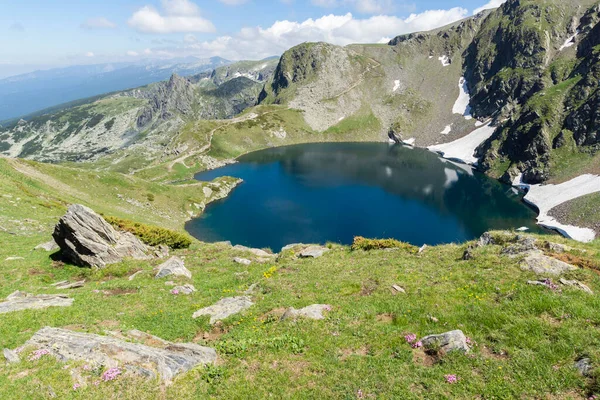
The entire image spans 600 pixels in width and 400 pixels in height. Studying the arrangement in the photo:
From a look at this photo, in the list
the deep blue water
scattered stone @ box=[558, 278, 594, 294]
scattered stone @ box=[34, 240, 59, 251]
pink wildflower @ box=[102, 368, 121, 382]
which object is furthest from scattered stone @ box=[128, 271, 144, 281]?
the deep blue water

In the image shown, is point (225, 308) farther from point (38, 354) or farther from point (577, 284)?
point (577, 284)

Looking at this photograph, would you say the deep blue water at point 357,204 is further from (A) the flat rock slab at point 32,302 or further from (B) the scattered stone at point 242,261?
(A) the flat rock slab at point 32,302

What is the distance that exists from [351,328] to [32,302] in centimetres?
2082

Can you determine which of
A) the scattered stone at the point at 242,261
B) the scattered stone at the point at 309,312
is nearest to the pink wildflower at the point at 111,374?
the scattered stone at the point at 309,312

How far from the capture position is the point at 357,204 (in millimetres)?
108812

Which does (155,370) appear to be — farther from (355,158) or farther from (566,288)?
(355,158)

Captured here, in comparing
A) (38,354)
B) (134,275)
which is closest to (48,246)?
(134,275)

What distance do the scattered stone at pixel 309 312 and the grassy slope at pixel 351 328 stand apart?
577mm

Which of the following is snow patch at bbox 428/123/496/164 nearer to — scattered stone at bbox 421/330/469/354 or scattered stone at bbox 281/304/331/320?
scattered stone at bbox 281/304/331/320

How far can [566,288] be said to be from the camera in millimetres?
15555

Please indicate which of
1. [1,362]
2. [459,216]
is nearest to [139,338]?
[1,362]

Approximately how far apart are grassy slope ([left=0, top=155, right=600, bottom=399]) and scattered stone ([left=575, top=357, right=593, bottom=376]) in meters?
0.30

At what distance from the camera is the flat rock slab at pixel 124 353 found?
44.3ft

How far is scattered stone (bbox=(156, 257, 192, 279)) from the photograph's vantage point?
87.7 ft
